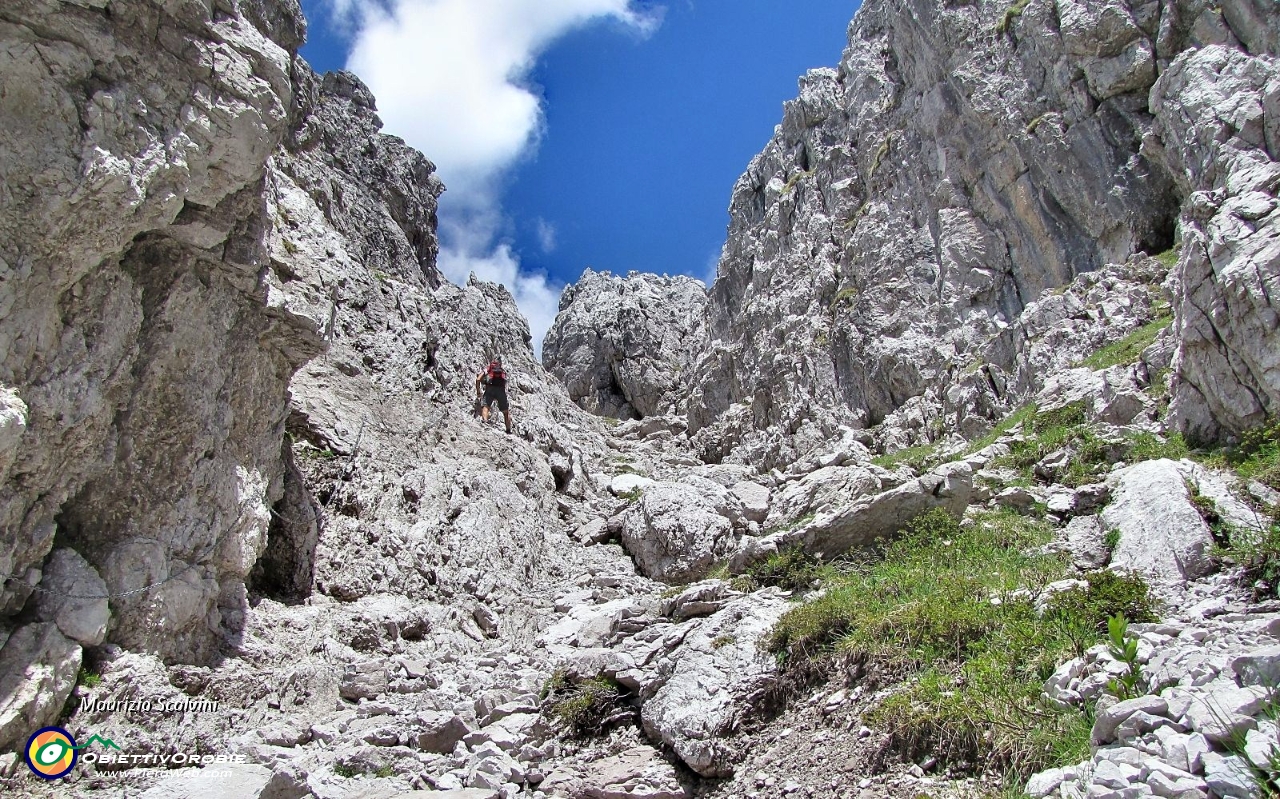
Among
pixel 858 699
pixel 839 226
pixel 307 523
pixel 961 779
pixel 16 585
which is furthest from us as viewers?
pixel 839 226

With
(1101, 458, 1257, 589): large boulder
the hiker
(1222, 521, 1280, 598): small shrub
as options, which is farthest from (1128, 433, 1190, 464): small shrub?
the hiker

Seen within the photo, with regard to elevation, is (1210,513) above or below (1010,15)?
below

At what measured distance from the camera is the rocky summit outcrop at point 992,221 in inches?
555

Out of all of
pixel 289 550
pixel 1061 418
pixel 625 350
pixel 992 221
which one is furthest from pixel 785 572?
pixel 625 350

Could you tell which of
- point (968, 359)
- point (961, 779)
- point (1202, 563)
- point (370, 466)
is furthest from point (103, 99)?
point (968, 359)

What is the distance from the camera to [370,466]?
59.2 feet

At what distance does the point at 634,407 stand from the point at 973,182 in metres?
32.3

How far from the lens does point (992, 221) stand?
109ft

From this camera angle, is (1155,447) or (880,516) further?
(880,516)

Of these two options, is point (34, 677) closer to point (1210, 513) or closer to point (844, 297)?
point (1210, 513)

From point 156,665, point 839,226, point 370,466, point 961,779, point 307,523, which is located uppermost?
point 839,226

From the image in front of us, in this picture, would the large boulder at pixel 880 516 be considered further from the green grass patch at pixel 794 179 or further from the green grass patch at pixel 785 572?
the green grass patch at pixel 794 179

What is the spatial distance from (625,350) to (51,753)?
5376 cm

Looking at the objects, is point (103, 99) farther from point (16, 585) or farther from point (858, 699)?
point (858, 699)
